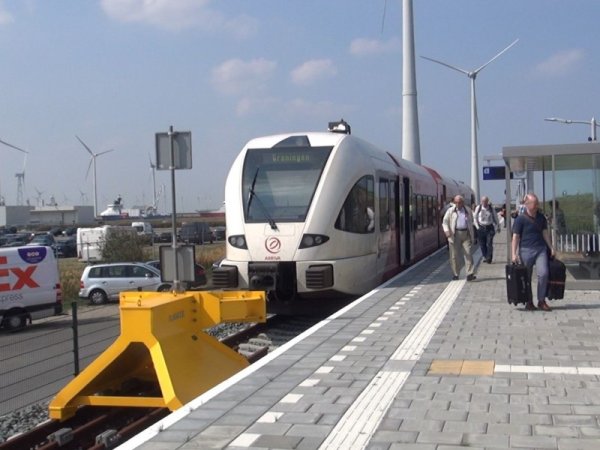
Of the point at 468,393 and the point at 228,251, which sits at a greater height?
the point at 228,251

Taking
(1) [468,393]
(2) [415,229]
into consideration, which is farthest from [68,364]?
(2) [415,229]

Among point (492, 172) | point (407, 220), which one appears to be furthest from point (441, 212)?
point (407, 220)

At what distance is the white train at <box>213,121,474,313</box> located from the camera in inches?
518

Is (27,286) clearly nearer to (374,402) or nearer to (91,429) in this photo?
(91,429)

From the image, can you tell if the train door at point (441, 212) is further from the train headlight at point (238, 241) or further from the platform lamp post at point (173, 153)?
the platform lamp post at point (173, 153)

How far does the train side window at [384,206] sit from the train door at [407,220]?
2238 millimetres

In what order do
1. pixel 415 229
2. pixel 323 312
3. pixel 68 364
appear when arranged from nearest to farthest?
pixel 68 364 → pixel 323 312 → pixel 415 229

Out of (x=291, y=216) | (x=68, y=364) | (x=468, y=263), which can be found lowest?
(x=68, y=364)

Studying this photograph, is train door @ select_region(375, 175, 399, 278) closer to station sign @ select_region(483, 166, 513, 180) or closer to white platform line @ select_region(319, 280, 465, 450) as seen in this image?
white platform line @ select_region(319, 280, 465, 450)

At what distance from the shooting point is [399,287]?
1471 cm

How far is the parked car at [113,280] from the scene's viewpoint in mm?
29281

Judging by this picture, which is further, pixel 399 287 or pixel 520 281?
pixel 399 287

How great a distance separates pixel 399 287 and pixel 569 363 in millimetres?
7194

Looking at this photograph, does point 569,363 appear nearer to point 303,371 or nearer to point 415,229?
point 303,371
